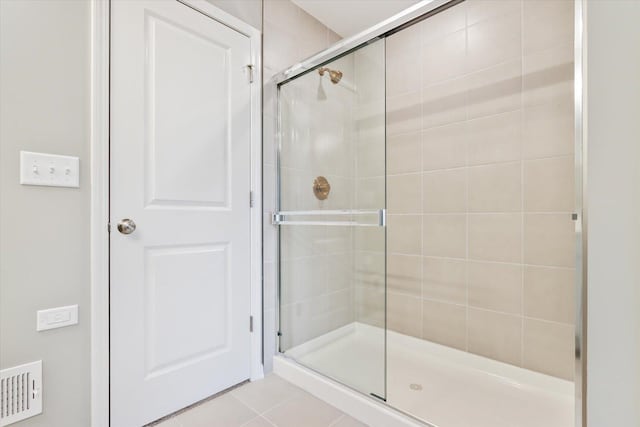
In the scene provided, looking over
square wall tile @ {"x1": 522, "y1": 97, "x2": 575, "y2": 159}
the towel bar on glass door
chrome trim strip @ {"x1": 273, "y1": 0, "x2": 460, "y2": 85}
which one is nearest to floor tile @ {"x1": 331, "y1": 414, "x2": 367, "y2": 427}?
the towel bar on glass door

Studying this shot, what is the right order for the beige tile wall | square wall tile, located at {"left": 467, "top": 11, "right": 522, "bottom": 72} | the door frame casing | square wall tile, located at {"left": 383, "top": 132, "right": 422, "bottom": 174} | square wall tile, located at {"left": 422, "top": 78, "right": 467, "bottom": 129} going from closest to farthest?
the door frame casing, the beige tile wall, square wall tile, located at {"left": 467, "top": 11, "right": 522, "bottom": 72}, square wall tile, located at {"left": 422, "top": 78, "right": 467, "bottom": 129}, square wall tile, located at {"left": 383, "top": 132, "right": 422, "bottom": 174}

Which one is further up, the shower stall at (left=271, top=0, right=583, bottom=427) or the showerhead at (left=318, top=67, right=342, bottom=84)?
the showerhead at (left=318, top=67, right=342, bottom=84)

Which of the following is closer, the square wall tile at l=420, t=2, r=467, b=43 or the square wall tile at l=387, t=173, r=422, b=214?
the square wall tile at l=420, t=2, r=467, b=43

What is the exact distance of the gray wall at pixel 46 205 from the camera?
1.17 metres

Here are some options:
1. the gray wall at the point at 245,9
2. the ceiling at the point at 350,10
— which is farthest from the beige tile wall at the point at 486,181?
the gray wall at the point at 245,9

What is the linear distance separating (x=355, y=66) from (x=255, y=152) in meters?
0.74

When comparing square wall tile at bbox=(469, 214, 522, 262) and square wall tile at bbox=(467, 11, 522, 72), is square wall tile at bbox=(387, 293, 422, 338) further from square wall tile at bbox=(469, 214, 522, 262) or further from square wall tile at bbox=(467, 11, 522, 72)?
square wall tile at bbox=(467, 11, 522, 72)

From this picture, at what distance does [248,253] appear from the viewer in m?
1.91

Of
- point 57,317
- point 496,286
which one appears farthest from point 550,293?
point 57,317

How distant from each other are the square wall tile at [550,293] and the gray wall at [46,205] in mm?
2217

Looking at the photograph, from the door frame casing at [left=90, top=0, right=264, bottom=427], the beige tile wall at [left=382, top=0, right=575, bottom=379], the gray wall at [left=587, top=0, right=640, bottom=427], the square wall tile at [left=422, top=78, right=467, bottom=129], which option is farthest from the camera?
the square wall tile at [left=422, top=78, right=467, bottom=129]

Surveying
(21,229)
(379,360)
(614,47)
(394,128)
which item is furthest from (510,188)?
(21,229)

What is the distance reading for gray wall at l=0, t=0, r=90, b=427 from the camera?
1173mm

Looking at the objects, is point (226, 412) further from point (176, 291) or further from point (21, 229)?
point (21, 229)
